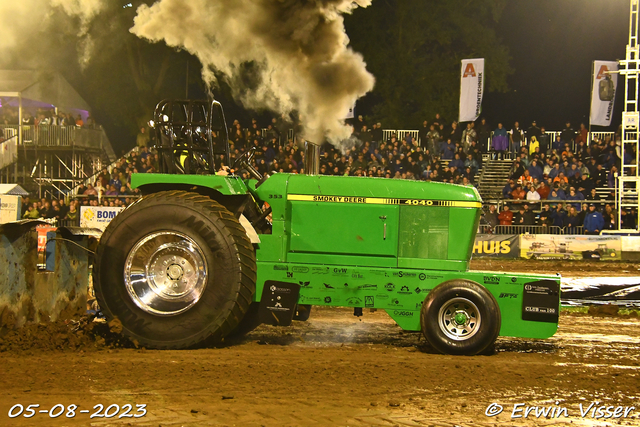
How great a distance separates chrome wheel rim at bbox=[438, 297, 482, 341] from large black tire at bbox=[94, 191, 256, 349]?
6.63 feet

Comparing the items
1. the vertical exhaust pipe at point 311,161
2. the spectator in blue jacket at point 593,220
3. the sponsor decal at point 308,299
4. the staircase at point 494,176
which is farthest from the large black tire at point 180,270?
the staircase at point 494,176

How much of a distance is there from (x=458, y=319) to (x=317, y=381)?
1.92 meters

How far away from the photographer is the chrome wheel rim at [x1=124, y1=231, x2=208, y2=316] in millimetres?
6875

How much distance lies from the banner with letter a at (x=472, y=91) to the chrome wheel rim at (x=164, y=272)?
61.2 ft

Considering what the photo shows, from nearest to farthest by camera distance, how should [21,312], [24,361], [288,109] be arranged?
[24,361], [21,312], [288,109]

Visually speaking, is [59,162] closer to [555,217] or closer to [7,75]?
[7,75]

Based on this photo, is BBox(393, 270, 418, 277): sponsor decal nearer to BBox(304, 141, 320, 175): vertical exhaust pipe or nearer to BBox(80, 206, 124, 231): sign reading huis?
BBox(304, 141, 320, 175): vertical exhaust pipe

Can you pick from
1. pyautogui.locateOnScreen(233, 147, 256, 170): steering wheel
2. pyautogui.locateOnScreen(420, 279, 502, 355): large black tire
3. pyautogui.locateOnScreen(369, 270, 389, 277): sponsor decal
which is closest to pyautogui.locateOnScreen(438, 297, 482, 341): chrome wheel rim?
pyautogui.locateOnScreen(420, 279, 502, 355): large black tire

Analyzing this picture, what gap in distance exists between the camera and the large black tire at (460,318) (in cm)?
676

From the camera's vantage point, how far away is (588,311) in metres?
11.2

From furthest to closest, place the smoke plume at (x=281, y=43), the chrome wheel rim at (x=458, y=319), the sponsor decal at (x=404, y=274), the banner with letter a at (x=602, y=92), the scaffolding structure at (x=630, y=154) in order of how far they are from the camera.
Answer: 1. the banner with letter a at (x=602, y=92)
2. the scaffolding structure at (x=630, y=154)
3. the smoke plume at (x=281, y=43)
4. the sponsor decal at (x=404, y=274)
5. the chrome wheel rim at (x=458, y=319)

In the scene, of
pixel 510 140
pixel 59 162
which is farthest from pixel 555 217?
pixel 59 162

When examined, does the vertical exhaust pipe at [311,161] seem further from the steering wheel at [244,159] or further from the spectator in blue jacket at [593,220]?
the spectator in blue jacket at [593,220]

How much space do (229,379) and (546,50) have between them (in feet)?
86.7
